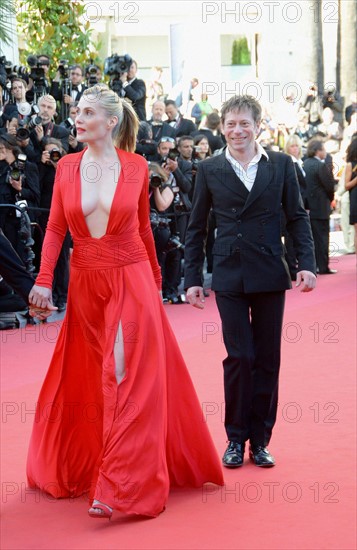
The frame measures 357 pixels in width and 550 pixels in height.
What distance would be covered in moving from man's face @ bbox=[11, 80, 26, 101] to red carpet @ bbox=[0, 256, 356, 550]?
3.70 metres

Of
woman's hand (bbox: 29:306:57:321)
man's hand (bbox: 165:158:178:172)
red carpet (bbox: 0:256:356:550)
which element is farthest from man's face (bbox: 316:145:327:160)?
woman's hand (bbox: 29:306:57:321)

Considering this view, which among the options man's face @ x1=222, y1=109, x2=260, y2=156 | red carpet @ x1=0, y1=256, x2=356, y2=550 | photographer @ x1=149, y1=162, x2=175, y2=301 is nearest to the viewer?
red carpet @ x1=0, y1=256, x2=356, y2=550

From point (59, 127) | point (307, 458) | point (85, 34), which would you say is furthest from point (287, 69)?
point (307, 458)

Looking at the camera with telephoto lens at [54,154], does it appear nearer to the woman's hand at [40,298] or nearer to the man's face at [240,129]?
the man's face at [240,129]

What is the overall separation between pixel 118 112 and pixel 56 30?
11180 millimetres

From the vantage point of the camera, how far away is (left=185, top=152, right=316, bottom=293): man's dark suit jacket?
17.8ft

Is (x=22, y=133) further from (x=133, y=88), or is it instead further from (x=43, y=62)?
(x=133, y=88)

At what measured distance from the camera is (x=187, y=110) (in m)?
22.4

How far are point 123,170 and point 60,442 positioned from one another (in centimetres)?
125

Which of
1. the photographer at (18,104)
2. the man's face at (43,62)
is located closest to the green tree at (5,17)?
the photographer at (18,104)

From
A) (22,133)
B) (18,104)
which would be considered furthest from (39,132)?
(18,104)

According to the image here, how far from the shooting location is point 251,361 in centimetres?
546

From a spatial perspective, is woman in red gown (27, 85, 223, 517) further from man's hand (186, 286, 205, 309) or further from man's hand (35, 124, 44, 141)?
man's hand (35, 124, 44, 141)

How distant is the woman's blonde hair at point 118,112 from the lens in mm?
4965
